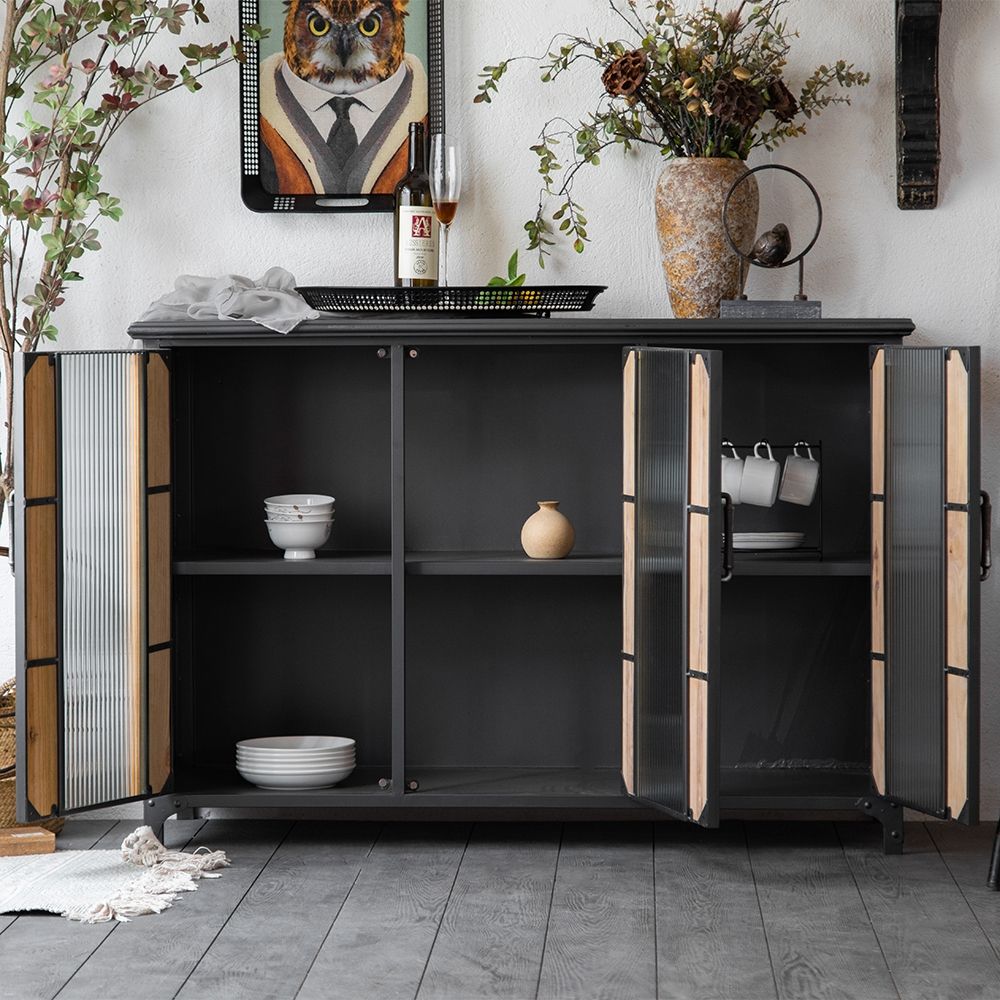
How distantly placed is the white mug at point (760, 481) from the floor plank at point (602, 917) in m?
0.85

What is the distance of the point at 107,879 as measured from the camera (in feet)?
9.83

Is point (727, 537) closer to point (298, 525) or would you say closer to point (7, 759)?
point (298, 525)

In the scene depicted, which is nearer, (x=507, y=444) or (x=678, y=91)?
(x=678, y=91)

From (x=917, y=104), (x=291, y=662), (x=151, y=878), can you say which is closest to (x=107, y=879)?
(x=151, y=878)

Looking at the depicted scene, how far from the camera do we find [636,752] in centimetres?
313

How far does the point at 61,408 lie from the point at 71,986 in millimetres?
1243

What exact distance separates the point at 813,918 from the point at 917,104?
6.27ft

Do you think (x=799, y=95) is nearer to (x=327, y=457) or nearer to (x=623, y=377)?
(x=623, y=377)

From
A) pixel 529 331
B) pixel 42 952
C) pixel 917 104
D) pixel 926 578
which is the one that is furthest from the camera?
pixel 917 104

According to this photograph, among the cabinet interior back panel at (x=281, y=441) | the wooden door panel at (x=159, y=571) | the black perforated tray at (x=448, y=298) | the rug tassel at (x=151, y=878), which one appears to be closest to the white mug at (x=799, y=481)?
the black perforated tray at (x=448, y=298)

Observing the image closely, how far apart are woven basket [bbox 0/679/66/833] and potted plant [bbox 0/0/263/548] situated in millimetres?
485

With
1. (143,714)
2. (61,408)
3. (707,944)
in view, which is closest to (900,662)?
(707,944)

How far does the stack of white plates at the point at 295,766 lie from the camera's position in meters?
3.25

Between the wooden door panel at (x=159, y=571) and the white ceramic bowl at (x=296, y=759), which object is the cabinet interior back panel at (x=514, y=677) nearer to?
the white ceramic bowl at (x=296, y=759)
